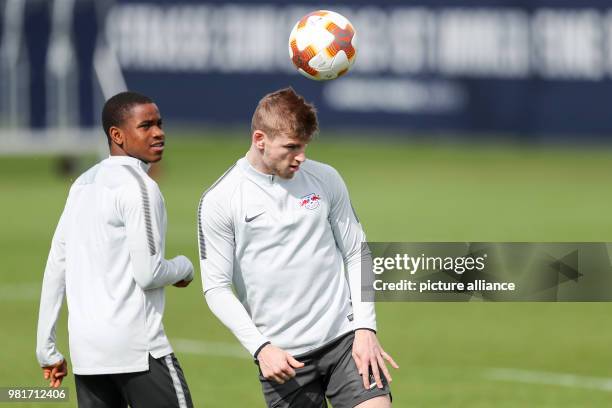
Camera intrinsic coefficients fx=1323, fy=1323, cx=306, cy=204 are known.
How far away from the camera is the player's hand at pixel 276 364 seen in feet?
20.3

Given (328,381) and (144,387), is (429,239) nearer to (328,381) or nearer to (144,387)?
(328,381)

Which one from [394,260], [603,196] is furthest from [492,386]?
[603,196]

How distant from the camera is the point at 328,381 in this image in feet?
22.0

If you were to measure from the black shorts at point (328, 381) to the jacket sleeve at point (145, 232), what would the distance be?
0.85m

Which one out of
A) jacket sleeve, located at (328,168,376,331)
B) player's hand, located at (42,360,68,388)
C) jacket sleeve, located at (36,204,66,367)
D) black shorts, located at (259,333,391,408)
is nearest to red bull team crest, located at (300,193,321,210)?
jacket sleeve, located at (328,168,376,331)

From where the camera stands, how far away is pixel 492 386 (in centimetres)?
1072

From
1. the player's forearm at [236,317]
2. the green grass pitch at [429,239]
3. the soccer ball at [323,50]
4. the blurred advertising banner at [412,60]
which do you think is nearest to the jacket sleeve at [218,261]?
the player's forearm at [236,317]

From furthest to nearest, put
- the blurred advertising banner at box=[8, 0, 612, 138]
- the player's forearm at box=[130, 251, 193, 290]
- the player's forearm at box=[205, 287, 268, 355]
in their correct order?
the blurred advertising banner at box=[8, 0, 612, 138], the player's forearm at box=[205, 287, 268, 355], the player's forearm at box=[130, 251, 193, 290]

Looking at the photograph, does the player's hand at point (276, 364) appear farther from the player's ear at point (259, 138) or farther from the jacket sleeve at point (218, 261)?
the player's ear at point (259, 138)

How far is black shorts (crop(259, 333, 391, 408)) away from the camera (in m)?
6.56

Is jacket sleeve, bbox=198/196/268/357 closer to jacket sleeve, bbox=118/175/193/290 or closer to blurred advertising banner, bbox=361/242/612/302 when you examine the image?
jacket sleeve, bbox=118/175/193/290

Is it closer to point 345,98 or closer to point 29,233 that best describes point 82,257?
point 29,233

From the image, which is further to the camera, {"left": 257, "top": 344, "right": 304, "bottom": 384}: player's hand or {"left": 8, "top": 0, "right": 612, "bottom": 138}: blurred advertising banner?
{"left": 8, "top": 0, "right": 612, "bottom": 138}: blurred advertising banner

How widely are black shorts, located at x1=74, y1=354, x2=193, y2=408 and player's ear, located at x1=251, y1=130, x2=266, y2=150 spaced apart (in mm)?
1102
